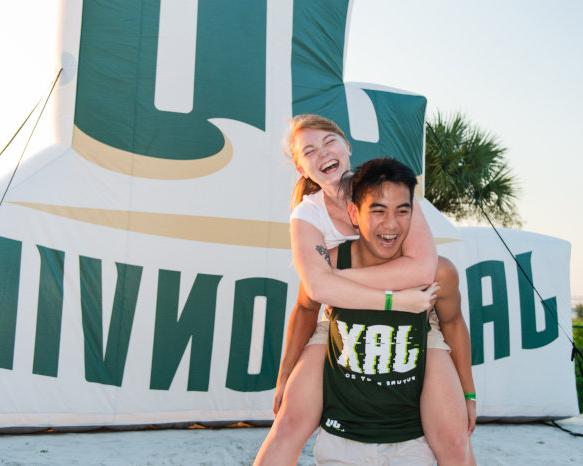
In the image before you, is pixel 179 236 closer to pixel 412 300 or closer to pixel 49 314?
pixel 49 314

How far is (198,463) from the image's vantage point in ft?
11.8

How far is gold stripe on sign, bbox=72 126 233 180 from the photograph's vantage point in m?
4.31

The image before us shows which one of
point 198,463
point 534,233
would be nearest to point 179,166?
point 198,463

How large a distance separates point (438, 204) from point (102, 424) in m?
8.49

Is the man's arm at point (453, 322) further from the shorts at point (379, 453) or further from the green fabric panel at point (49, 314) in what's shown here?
the green fabric panel at point (49, 314)

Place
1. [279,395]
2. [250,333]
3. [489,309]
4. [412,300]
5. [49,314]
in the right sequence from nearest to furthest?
[412,300]
[279,395]
[49,314]
[250,333]
[489,309]

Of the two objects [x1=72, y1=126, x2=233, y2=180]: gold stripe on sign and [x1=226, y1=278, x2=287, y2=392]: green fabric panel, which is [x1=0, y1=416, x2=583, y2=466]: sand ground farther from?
[x1=72, y1=126, x2=233, y2=180]: gold stripe on sign

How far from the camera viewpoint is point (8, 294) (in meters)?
3.92

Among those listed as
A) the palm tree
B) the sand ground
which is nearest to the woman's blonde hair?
the sand ground

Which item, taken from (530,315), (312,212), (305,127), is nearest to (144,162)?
(305,127)

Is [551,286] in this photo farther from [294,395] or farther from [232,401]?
[294,395]

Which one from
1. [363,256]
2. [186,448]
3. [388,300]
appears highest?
[363,256]

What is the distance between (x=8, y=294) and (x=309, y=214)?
250cm

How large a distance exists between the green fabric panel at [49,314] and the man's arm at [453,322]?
9.01 ft
